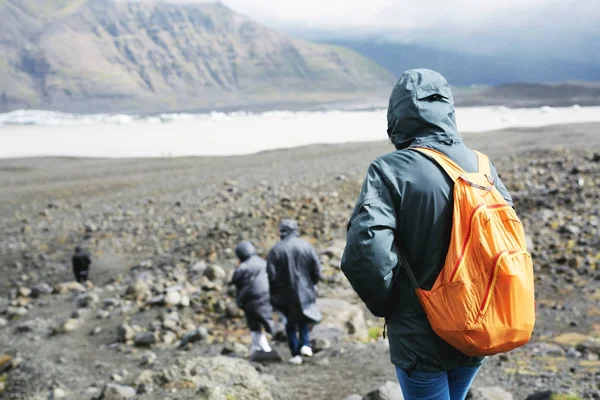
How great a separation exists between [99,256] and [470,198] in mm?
13553

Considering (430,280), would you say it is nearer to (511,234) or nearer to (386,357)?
(511,234)

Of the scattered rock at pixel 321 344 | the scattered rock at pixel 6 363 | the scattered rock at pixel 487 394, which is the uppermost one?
the scattered rock at pixel 487 394

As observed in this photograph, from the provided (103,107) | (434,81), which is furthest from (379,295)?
(103,107)

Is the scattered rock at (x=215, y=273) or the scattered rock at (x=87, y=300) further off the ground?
the scattered rock at (x=215, y=273)

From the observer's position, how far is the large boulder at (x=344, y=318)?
771cm

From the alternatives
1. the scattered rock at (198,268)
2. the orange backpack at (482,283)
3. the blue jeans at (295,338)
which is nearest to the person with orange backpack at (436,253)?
the orange backpack at (482,283)

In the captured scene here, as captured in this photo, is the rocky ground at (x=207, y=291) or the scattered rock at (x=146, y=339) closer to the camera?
the rocky ground at (x=207, y=291)

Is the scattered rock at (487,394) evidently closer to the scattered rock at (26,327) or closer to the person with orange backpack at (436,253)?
the person with orange backpack at (436,253)

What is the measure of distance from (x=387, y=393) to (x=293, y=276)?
6.21ft

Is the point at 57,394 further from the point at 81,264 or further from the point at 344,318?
the point at 81,264

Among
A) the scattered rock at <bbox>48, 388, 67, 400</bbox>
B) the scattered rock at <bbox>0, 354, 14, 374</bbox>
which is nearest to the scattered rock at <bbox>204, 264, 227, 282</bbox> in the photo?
the scattered rock at <bbox>0, 354, 14, 374</bbox>

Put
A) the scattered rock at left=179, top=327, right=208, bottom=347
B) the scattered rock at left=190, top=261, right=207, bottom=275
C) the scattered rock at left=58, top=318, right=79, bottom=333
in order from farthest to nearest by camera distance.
Answer: the scattered rock at left=190, top=261, right=207, bottom=275 → the scattered rock at left=58, top=318, right=79, bottom=333 → the scattered rock at left=179, top=327, right=208, bottom=347

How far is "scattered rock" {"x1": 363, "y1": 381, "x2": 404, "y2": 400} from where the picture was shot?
4420 mm

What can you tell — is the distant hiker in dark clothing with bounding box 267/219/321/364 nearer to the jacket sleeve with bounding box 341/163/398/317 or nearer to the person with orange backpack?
the person with orange backpack
